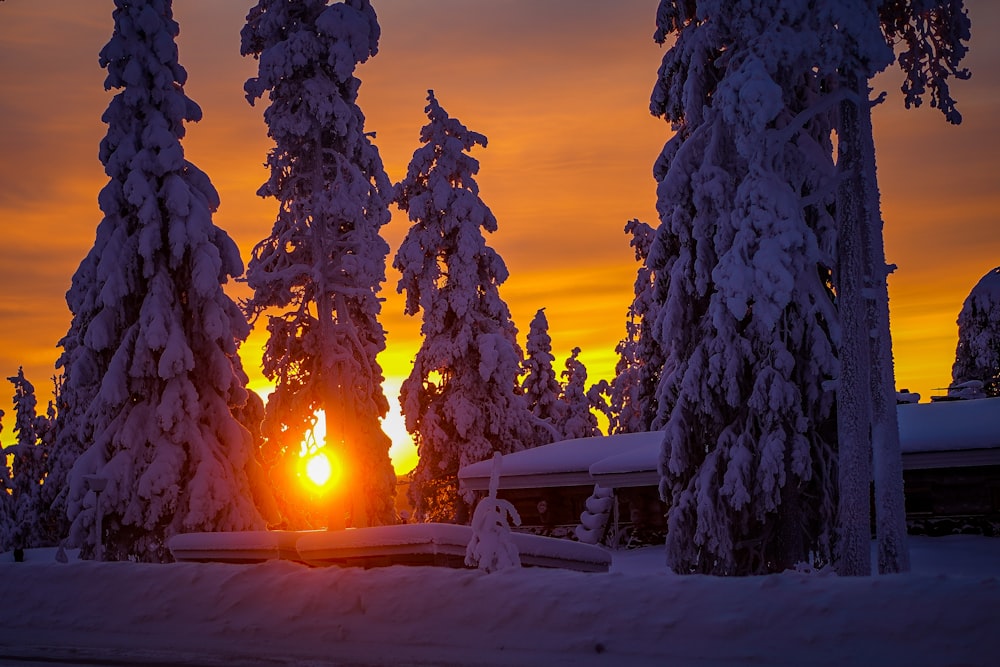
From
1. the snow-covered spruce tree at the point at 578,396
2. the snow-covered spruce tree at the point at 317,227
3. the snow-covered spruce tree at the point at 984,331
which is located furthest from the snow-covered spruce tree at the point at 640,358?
the snow-covered spruce tree at the point at 984,331

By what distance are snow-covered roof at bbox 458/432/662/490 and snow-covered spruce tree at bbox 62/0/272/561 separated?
385 inches

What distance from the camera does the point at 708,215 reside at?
65.7 feet

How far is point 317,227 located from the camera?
1271 inches

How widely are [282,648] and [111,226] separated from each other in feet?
62.2

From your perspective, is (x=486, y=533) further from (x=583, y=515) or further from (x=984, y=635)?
(x=583, y=515)

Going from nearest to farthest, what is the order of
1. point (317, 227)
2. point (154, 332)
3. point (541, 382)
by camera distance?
point (154, 332) → point (317, 227) → point (541, 382)

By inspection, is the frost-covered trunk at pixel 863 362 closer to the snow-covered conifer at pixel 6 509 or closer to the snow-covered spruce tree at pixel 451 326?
the snow-covered spruce tree at pixel 451 326

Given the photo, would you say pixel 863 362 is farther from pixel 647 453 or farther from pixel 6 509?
pixel 6 509

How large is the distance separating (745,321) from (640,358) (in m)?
21.1

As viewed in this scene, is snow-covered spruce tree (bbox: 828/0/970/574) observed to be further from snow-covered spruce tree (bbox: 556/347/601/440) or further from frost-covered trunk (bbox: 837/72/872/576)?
snow-covered spruce tree (bbox: 556/347/601/440)

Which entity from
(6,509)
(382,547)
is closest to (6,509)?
(6,509)

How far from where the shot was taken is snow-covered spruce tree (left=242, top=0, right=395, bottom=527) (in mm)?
31875

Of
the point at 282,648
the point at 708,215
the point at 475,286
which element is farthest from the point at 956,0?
the point at 475,286

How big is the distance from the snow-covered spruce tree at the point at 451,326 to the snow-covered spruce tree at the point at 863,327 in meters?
22.6
